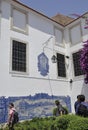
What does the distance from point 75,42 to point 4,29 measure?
6.34 m

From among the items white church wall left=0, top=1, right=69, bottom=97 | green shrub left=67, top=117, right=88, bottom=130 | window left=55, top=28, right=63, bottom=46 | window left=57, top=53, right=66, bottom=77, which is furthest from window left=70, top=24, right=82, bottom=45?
green shrub left=67, top=117, right=88, bottom=130

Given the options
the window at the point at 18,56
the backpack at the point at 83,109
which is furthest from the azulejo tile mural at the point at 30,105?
the backpack at the point at 83,109

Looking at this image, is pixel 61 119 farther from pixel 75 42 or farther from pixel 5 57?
pixel 75 42

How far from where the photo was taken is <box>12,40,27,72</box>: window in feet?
40.8

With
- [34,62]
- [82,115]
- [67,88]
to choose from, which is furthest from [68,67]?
[82,115]

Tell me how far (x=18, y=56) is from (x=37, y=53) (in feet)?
5.49

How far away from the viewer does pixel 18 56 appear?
41.9 feet

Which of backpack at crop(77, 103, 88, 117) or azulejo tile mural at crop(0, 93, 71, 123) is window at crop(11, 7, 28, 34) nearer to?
azulejo tile mural at crop(0, 93, 71, 123)

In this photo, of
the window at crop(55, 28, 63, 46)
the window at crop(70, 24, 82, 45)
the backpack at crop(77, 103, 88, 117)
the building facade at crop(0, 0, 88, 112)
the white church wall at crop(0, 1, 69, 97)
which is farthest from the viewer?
the window at crop(55, 28, 63, 46)

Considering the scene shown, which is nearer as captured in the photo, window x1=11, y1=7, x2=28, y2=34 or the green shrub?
the green shrub

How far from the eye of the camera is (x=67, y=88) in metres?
15.7

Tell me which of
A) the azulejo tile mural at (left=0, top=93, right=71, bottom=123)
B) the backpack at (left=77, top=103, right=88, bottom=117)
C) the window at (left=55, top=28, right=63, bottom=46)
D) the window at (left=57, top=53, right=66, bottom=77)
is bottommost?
the azulejo tile mural at (left=0, top=93, right=71, bottom=123)

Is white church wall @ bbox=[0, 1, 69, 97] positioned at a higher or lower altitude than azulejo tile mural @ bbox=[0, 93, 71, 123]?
higher

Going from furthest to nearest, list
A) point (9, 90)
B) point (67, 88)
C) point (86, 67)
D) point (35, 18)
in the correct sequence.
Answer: point (67, 88), point (35, 18), point (86, 67), point (9, 90)
